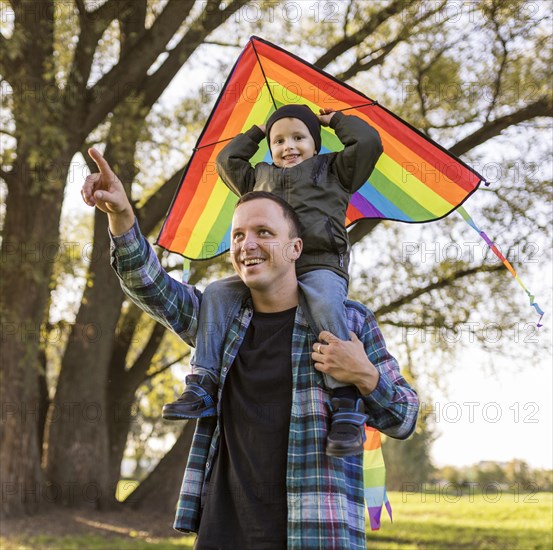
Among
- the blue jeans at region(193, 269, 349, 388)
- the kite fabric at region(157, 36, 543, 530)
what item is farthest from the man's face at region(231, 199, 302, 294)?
the kite fabric at region(157, 36, 543, 530)

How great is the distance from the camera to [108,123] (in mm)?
11836

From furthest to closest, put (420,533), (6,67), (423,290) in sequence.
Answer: (423,290), (420,533), (6,67)

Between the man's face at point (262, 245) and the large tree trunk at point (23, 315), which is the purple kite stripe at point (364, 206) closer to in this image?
the man's face at point (262, 245)

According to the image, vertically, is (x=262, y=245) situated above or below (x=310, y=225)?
below

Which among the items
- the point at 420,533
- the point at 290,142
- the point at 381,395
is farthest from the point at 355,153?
the point at 420,533

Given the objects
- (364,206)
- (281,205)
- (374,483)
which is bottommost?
(374,483)

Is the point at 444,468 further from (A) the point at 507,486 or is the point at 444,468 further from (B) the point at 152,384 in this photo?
(A) the point at 507,486

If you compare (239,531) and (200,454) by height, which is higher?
(200,454)

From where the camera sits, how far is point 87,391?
12.4m

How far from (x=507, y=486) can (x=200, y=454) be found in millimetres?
8266

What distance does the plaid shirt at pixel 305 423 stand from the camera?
2.48 m

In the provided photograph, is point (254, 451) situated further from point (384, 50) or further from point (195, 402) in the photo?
point (384, 50)

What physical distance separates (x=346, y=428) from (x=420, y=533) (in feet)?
35.0

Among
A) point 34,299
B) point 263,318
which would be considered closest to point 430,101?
point 34,299
